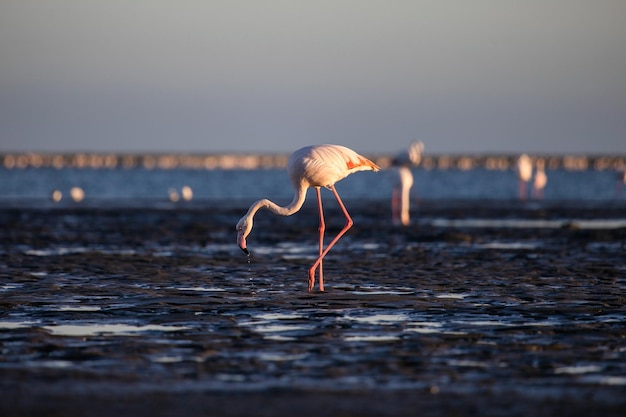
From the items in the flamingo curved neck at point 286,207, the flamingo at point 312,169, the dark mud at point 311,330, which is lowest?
the dark mud at point 311,330

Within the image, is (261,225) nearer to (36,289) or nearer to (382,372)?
(36,289)

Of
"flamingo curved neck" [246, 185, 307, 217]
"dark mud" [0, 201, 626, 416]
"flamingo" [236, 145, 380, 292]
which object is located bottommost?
"dark mud" [0, 201, 626, 416]

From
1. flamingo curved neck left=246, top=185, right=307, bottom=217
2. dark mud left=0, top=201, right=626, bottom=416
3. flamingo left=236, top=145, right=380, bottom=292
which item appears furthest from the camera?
flamingo left=236, top=145, right=380, bottom=292

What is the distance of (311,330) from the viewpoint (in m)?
9.43

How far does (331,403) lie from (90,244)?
13.6 m

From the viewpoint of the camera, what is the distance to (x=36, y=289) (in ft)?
40.8

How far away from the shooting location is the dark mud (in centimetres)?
675

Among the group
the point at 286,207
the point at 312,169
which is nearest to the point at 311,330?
the point at 286,207

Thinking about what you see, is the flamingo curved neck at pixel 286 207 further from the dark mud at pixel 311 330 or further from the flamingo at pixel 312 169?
the dark mud at pixel 311 330

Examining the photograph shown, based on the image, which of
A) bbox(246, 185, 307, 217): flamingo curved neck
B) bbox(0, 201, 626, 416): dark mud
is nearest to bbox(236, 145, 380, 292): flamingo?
bbox(246, 185, 307, 217): flamingo curved neck

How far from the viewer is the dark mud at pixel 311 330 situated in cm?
675

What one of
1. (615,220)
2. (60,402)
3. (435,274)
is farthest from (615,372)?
(615,220)

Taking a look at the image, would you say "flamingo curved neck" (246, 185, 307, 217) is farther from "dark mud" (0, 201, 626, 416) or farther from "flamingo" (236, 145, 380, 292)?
"dark mud" (0, 201, 626, 416)

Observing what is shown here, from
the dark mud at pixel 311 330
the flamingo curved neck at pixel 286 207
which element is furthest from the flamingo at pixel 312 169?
the dark mud at pixel 311 330
